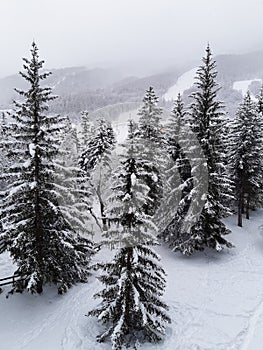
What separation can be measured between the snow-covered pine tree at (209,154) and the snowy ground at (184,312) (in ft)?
5.85

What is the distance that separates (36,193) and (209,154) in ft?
43.6

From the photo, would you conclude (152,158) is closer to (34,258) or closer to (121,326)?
(34,258)

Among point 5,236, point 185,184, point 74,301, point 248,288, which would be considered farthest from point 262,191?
point 5,236

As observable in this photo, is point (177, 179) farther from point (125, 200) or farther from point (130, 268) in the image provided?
point (125, 200)

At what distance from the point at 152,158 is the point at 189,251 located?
7694 mm

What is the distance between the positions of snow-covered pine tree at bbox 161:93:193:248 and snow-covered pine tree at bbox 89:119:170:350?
10.9m

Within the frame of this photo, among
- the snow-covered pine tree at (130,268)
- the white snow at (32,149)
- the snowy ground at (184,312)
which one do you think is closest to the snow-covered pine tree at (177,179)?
the snowy ground at (184,312)

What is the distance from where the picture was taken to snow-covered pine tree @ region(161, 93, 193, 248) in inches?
1034

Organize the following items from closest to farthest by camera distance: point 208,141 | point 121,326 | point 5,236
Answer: point 121,326 < point 5,236 < point 208,141

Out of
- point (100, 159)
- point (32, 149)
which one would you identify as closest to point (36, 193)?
point (32, 149)

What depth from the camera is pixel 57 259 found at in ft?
64.2

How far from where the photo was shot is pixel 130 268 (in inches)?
582

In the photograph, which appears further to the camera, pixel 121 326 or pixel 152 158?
pixel 152 158

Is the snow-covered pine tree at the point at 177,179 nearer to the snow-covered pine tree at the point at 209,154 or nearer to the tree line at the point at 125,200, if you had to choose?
the tree line at the point at 125,200
